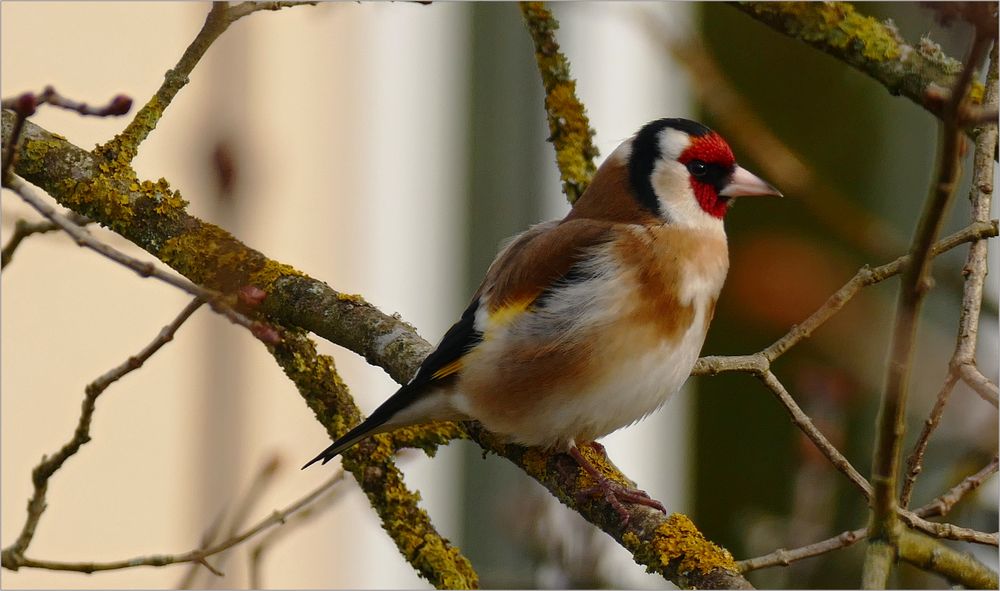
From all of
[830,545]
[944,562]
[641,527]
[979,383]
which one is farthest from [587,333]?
[944,562]

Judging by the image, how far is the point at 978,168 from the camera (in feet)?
9.41

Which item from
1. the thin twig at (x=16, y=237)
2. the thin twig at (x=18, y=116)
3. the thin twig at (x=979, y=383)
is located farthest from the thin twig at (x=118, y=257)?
the thin twig at (x=979, y=383)

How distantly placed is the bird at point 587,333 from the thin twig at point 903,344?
95 cm

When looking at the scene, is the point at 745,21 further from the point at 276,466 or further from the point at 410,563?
the point at 276,466

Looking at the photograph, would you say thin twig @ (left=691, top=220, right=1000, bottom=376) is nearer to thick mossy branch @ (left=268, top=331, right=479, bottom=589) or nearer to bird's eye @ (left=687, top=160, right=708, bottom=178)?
bird's eye @ (left=687, top=160, right=708, bottom=178)

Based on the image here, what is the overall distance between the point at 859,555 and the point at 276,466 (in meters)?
1.80

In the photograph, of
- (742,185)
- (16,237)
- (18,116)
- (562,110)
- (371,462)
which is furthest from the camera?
(562,110)

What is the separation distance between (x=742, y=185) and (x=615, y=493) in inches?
39.9

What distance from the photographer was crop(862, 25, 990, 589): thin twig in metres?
1.71

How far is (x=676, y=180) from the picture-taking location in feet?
11.8

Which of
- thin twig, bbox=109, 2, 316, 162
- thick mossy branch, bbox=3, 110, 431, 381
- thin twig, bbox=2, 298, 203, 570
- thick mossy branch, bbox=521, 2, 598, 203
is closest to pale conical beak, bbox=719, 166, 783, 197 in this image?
thick mossy branch, bbox=521, 2, 598, 203

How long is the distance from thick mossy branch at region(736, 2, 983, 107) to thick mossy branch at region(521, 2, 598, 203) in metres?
1.00

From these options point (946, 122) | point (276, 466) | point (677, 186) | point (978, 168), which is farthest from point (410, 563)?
point (946, 122)

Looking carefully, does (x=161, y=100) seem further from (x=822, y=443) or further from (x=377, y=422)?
(x=822, y=443)
